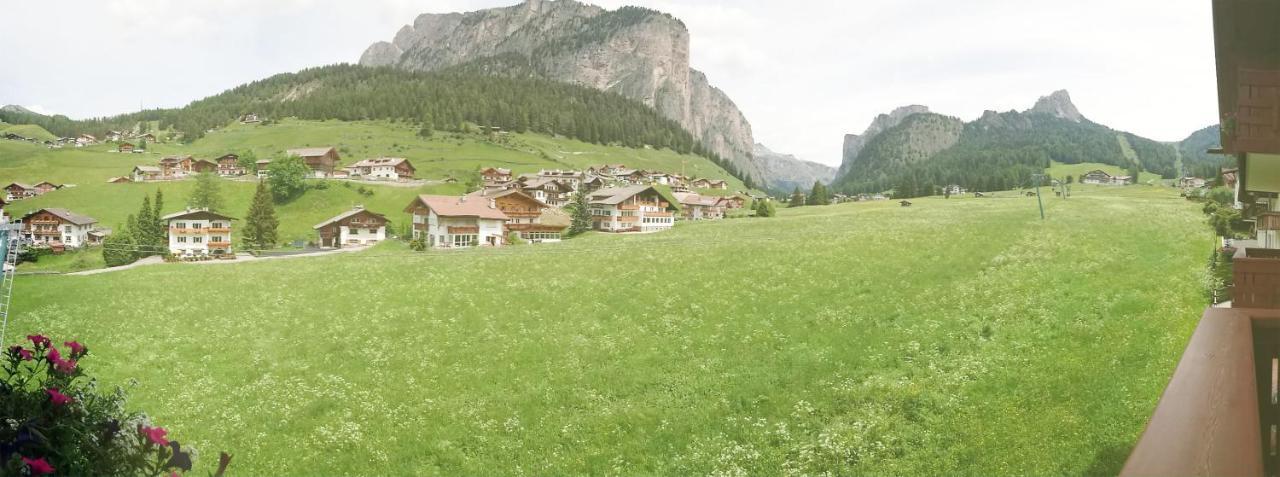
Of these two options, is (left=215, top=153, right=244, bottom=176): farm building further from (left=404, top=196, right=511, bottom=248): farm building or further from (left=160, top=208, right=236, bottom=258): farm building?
(left=404, top=196, right=511, bottom=248): farm building

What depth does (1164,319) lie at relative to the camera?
1973 centimetres

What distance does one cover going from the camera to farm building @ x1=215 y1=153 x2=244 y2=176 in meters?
169

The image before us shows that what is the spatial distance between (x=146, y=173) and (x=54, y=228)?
5795 cm

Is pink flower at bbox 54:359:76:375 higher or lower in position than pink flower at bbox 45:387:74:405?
higher

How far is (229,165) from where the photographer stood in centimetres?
17375

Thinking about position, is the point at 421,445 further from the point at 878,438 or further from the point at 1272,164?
the point at 1272,164

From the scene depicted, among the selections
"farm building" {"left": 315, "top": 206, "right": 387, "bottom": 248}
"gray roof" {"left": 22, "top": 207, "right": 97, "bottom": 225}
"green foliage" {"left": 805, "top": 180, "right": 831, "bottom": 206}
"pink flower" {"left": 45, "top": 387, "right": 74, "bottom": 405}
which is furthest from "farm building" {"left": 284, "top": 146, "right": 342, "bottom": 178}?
"pink flower" {"left": 45, "top": 387, "right": 74, "bottom": 405}

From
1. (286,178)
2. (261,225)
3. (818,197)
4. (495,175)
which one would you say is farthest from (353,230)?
(818,197)

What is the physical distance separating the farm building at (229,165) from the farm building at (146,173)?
45.5 ft

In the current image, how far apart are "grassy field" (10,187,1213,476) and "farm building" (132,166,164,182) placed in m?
133

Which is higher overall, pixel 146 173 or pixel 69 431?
pixel 146 173

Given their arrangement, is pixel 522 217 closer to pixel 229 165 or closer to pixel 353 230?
pixel 353 230

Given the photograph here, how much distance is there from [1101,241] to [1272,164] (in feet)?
121

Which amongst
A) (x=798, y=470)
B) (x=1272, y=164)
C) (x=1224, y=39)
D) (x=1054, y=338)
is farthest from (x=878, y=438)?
(x=1224, y=39)
